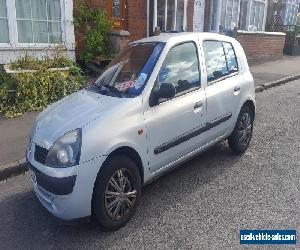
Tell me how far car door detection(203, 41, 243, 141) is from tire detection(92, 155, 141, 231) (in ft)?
4.45

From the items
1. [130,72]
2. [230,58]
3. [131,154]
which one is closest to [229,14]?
[230,58]

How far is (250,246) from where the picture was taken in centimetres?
290

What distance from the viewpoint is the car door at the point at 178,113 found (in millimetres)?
3373

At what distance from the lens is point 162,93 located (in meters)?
3.31

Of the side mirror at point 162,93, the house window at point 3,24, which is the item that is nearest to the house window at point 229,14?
the house window at point 3,24

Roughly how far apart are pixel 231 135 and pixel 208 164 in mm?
565

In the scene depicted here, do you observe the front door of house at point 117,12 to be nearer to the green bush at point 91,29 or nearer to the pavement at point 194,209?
A: the green bush at point 91,29

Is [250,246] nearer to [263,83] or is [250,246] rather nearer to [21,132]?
[21,132]

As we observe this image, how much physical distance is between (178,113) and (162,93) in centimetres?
37

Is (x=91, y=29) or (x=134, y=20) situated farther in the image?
(x=134, y=20)

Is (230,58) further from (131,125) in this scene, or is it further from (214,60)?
(131,125)

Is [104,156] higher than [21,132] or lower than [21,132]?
higher

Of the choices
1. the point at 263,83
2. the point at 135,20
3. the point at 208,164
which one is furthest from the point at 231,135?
the point at 135,20

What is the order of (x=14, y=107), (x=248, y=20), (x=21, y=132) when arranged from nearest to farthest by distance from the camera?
(x=21, y=132)
(x=14, y=107)
(x=248, y=20)
